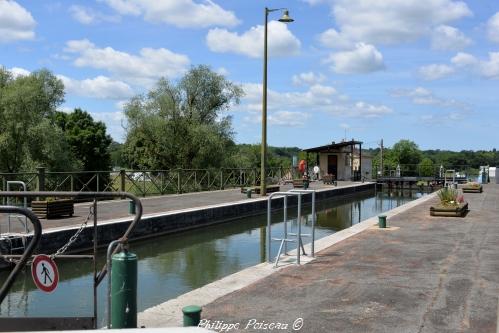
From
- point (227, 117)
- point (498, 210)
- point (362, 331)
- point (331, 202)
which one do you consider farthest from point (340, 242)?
point (227, 117)

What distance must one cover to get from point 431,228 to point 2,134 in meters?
22.1

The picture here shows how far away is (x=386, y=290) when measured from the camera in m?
6.79

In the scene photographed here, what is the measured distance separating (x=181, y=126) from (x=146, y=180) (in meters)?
12.0

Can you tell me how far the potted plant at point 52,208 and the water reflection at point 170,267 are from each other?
2292 mm

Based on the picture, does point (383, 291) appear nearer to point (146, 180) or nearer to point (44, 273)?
point (44, 273)

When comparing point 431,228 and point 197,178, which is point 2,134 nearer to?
point 197,178

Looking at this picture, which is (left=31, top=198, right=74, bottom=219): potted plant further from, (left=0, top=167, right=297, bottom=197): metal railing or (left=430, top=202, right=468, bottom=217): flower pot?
(left=430, top=202, right=468, bottom=217): flower pot

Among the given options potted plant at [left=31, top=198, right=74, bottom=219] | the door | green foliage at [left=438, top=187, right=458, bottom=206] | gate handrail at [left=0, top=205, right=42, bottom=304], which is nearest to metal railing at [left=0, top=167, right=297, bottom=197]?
potted plant at [left=31, top=198, right=74, bottom=219]

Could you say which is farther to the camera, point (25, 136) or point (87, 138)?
point (87, 138)

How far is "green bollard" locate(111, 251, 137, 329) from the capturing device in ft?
14.3

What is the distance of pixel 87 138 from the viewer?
4659cm

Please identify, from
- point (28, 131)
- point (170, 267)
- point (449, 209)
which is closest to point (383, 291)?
point (170, 267)

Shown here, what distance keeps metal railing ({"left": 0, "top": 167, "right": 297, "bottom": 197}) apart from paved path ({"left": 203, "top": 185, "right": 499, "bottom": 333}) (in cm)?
1126

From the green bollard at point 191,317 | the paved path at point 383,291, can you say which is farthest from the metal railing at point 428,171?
the green bollard at point 191,317
